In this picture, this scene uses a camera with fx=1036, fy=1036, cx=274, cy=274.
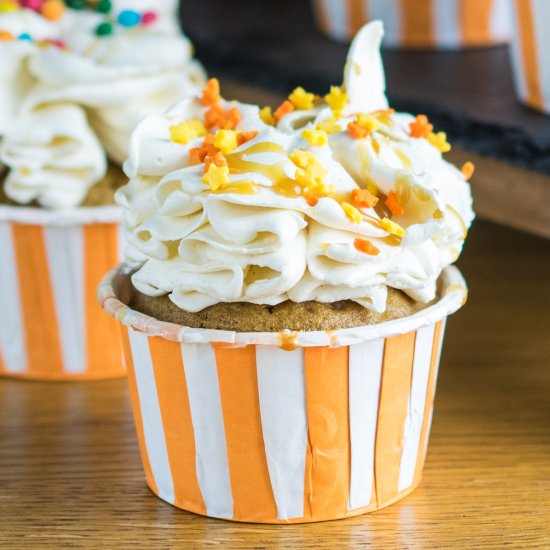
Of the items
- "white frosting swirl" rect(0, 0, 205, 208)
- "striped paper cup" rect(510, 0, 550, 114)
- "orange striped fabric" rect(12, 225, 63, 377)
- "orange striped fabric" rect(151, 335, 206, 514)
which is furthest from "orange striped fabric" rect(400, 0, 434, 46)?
"orange striped fabric" rect(151, 335, 206, 514)

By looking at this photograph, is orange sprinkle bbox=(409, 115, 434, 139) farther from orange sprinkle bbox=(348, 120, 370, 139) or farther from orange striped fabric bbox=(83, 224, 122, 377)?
orange striped fabric bbox=(83, 224, 122, 377)

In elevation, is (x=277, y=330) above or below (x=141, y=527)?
above

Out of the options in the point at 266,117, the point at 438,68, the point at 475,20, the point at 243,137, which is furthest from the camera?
the point at 475,20

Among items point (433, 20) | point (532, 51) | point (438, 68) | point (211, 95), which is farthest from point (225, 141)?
point (433, 20)

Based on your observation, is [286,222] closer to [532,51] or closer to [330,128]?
[330,128]

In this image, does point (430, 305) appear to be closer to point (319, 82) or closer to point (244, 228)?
point (244, 228)

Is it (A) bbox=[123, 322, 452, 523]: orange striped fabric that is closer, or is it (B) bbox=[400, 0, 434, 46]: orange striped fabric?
(A) bbox=[123, 322, 452, 523]: orange striped fabric

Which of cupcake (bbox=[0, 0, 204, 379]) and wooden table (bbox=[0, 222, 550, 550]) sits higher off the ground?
cupcake (bbox=[0, 0, 204, 379])

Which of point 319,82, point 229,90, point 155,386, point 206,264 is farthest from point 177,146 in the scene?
point 229,90
